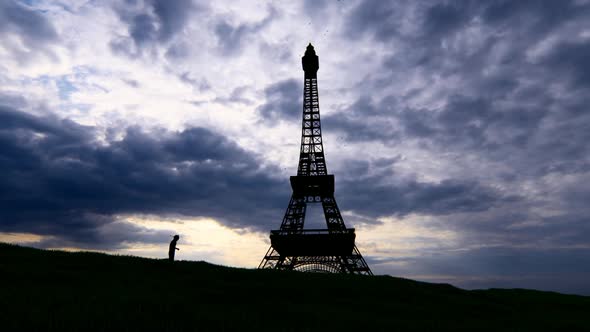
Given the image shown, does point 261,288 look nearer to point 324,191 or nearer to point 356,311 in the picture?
point 356,311

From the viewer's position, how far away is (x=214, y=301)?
15.4m

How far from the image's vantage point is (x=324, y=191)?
5819 centimetres

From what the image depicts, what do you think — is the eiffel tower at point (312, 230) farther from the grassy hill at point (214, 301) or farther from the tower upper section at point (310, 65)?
the grassy hill at point (214, 301)

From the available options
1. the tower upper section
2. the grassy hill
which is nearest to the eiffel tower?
the tower upper section

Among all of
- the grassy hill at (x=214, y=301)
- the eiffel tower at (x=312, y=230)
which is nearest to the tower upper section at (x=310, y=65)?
the eiffel tower at (x=312, y=230)

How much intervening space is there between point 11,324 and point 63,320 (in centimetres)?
105

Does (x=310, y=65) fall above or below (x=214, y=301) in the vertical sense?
above

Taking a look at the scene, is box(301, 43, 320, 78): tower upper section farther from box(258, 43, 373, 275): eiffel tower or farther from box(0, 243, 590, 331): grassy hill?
box(0, 243, 590, 331): grassy hill

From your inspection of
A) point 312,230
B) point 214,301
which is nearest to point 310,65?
point 312,230

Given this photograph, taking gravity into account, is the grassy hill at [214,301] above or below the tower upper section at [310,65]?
below

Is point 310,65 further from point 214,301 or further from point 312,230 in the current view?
point 214,301

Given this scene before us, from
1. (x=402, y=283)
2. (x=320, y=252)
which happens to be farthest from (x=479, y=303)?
(x=320, y=252)

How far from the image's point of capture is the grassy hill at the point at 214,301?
432 inches

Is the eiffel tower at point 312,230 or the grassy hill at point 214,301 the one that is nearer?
the grassy hill at point 214,301
